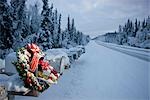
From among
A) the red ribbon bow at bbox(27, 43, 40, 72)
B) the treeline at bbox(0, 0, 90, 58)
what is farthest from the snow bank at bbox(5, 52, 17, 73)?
the treeline at bbox(0, 0, 90, 58)

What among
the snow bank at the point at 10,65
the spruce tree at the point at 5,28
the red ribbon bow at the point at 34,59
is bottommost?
the snow bank at the point at 10,65

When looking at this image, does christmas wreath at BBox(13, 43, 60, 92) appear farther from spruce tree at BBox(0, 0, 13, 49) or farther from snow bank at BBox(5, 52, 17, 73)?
spruce tree at BBox(0, 0, 13, 49)

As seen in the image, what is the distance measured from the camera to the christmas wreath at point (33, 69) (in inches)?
138

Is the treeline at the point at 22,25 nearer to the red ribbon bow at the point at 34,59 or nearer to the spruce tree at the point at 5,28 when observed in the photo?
the spruce tree at the point at 5,28

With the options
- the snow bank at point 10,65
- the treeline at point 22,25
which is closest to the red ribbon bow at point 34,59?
the snow bank at point 10,65

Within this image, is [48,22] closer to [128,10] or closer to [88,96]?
[128,10]

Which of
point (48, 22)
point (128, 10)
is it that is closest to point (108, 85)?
point (128, 10)

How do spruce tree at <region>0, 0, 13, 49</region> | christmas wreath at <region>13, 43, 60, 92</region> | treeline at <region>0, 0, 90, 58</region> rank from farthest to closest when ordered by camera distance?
1. treeline at <region>0, 0, 90, 58</region>
2. spruce tree at <region>0, 0, 13, 49</region>
3. christmas wreath at <region>13, 43, 60, 92</region>

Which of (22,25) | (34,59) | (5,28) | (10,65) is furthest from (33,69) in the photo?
(22,25)

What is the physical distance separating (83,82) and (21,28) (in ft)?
29.5

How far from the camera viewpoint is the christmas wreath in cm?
351

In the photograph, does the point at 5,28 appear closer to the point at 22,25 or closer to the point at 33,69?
the point at 22,25

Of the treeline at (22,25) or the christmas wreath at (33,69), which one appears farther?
the treeline at (22,25)

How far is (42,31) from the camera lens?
1555cm
